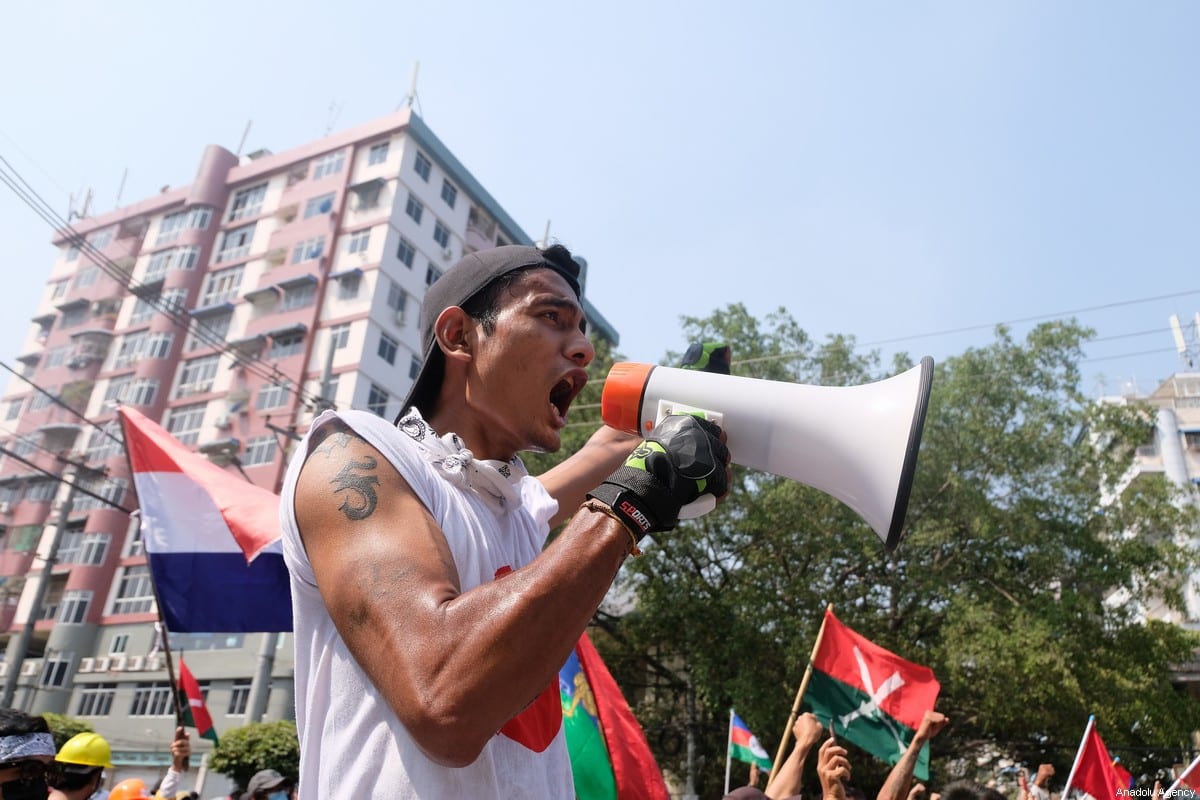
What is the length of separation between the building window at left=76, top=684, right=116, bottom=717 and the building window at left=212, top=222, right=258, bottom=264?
55.7 feet

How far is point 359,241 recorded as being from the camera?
36125 mm

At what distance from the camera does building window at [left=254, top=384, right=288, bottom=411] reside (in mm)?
34656

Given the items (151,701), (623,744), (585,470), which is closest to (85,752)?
(623,744)

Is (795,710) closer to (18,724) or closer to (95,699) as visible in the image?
(18,724)

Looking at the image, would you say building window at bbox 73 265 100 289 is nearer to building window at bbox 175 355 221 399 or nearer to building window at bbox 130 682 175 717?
building window at bbox 175 355 221 399

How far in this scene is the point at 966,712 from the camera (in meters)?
18.2

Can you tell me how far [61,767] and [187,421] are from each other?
1381 inches

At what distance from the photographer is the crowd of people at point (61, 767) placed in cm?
346

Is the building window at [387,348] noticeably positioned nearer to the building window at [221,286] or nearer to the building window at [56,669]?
the building window at [221,286]

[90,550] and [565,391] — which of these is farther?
[90,550]

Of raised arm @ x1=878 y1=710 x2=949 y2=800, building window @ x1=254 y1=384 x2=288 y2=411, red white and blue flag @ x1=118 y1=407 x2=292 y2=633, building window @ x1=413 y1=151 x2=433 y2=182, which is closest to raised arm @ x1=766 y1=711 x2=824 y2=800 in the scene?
raised arm @ x1=878 y1=710 x2=949 y2=800

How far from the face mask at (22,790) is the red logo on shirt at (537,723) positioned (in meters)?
2.73

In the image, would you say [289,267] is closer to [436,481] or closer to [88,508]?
[88,508]

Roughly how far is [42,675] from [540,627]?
38.9 m
